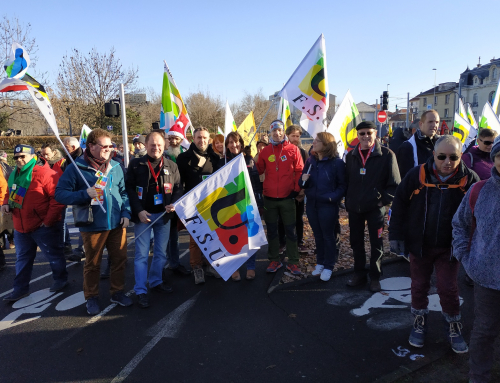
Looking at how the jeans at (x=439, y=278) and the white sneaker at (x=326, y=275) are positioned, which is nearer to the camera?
the jeans at (x=439, y=278)

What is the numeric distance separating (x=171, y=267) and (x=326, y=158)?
291 cm

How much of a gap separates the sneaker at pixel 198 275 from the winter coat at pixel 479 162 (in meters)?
3.84

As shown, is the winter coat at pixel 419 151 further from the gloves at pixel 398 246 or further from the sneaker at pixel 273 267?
the sneaker at pixel 273 267

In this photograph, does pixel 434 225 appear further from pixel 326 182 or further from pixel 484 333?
pixel 326 182

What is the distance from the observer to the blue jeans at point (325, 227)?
195 inches

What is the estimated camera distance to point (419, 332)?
11.1 feet

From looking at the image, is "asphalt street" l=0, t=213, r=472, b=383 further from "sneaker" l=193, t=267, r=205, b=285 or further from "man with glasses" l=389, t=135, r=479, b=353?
"man with glasses" l=389, t=135, r=479, b=353

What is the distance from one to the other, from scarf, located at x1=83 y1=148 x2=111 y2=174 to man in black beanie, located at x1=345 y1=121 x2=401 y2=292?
3.09 meters

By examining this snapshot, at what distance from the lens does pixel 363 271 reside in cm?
483

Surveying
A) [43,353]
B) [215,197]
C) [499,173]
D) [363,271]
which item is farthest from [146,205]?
[499,173]

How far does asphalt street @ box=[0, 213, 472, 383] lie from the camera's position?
Result: 3.14 m

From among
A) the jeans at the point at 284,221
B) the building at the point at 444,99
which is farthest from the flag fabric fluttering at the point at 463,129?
the building at the point at 444,99

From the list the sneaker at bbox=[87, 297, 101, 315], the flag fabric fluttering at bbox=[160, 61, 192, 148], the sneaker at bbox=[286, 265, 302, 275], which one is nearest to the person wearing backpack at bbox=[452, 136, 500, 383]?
the sneaker at bbox=[286, 265, 302, 275]

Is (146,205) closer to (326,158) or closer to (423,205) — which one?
(326,158)
